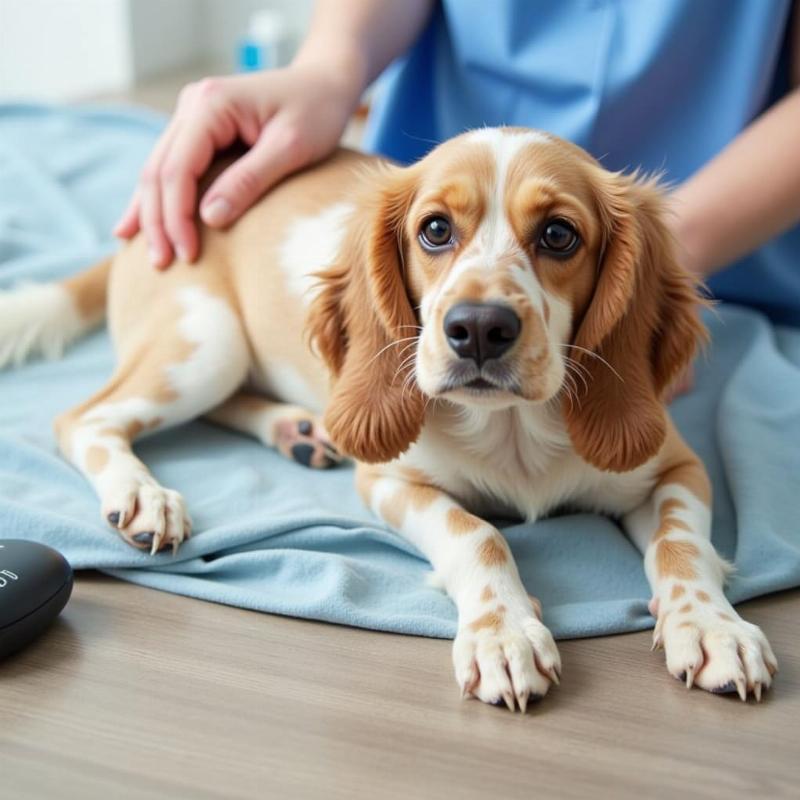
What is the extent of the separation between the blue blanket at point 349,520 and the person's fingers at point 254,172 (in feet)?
1.32

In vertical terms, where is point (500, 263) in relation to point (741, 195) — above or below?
above

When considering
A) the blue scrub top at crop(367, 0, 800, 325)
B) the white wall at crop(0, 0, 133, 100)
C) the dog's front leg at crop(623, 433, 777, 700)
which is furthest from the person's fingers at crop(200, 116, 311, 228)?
the white wall at crop(0, 0, 133, 100)

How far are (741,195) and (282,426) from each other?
942mm

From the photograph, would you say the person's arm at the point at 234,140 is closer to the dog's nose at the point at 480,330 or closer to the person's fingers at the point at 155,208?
the person's fingers at the point at 155,208

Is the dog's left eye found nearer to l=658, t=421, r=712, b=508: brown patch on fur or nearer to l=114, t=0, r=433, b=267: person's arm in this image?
l=658, t=421, r=712, b=508: brown patch on fur

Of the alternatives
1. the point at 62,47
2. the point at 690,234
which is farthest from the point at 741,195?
the point at 62,47

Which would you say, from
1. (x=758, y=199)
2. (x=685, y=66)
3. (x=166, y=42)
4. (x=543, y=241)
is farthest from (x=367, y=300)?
(x=166, y=42)

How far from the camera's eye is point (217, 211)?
7.00 feet

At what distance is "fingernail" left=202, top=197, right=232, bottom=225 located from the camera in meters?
2.13

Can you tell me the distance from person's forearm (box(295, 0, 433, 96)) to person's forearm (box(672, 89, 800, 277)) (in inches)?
28.0

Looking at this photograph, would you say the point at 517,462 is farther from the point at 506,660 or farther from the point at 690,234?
the point at 690,234

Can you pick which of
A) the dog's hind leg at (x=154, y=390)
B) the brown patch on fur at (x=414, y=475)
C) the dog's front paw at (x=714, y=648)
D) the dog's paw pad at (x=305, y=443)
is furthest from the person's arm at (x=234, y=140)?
the dog's front paw at (x=714, y=648)

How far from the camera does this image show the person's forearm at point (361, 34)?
2320 millimetres

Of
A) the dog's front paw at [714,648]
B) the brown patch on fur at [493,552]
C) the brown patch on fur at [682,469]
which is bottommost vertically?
the brown patch on fur at [682,469]
